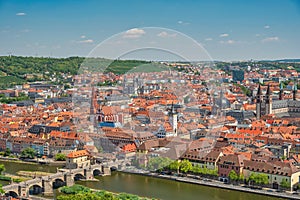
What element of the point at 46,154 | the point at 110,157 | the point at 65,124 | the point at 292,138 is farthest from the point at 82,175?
the point at 292,138

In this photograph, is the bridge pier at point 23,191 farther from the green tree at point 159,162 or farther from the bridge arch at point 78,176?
the green tree at point 159,162

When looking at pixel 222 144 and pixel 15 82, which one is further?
pixel 15 82

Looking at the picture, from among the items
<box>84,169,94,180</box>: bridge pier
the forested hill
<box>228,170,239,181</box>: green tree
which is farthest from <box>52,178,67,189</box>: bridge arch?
the forested hill

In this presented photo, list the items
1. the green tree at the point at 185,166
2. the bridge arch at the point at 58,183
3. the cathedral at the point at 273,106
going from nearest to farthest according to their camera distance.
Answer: the bridge arch at the point at 58,183 → the green tree at the point at 185,166 → the cathedral at the point at 273,106

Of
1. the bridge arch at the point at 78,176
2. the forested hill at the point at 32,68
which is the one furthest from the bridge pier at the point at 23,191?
the forested hill at the point at 32,68

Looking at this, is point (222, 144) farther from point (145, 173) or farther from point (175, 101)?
point (175, 101)

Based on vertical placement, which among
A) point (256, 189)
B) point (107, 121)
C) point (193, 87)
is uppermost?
point (193, 87)

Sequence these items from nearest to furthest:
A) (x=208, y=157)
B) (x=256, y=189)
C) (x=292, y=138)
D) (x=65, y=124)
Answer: (x=256, y=189)
(x=208, y=157)
(x=292, y=138)
(x=65, y=124)

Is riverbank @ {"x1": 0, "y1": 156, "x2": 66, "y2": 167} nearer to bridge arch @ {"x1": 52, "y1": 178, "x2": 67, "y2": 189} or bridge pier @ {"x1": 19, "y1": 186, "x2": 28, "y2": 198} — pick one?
bridge arch @ {"x1": 52, "y1": 178, "x2": 67, "y2": 189}
